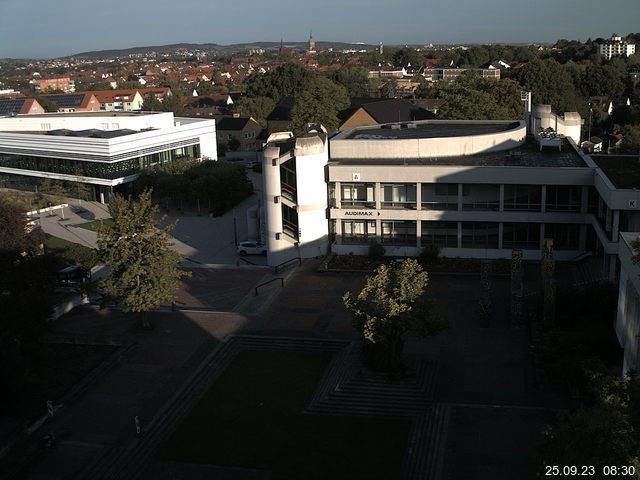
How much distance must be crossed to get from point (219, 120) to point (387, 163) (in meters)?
51.8

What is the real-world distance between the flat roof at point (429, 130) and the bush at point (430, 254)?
8.28m

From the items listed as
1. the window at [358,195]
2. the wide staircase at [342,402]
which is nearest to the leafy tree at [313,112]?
the window at [358,195]

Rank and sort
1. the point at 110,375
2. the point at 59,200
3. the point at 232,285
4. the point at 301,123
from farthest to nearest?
1. the point at 301,123
2. the point at 59,200
3. the point at 232,285
4. the point at 110,375

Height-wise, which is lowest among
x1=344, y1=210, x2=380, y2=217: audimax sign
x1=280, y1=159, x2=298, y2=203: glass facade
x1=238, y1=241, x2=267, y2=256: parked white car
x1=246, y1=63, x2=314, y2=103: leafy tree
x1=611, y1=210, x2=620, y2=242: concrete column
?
x1=238, y1=241, x2=267, y2=256: parked white car

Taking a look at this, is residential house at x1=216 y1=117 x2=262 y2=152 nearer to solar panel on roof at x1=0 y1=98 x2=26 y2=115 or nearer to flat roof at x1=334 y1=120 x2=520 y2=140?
solar panel on roof at x1=0 y1=98 x2=26 y2=115

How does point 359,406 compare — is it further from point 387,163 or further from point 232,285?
point 387,163

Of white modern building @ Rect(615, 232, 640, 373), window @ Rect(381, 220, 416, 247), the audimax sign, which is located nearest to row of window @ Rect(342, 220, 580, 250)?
window @ Rect(381, 220, 416, 247)

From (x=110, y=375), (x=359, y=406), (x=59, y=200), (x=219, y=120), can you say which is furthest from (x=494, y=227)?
(x=219, y=120)

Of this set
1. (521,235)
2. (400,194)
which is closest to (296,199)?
(400,194)

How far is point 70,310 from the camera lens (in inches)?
1231

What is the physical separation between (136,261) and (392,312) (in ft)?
35.2

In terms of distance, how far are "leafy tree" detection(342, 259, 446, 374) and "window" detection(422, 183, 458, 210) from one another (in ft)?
42.8

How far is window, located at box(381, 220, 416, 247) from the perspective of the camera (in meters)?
36.6

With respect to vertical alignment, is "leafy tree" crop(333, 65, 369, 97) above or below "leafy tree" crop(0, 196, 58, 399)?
above
